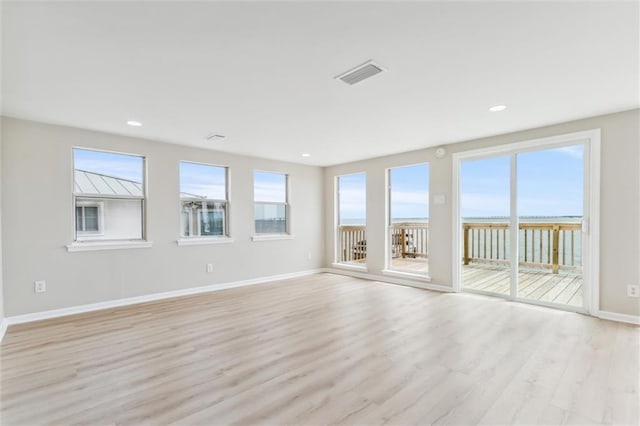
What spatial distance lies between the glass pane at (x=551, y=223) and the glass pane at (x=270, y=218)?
13.5ft

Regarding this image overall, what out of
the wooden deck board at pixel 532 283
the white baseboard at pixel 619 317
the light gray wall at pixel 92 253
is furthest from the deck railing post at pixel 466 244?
the light gray wall at pixel 92 253

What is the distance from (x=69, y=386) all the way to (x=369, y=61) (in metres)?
3.21

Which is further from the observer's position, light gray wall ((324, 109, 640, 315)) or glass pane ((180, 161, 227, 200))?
glass pane ((180, 161, 227, 200))

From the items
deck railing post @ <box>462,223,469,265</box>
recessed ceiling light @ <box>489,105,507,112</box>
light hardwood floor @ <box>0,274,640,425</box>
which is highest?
recessed ceiling light @ <box>489,105,507,112</box>

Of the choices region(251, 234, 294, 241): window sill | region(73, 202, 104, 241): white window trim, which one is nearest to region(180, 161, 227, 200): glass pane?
region(251, 234, 294, 241): window sill

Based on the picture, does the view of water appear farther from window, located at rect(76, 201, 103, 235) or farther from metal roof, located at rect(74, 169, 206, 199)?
window, located at rect(76, 201, 103, 235)

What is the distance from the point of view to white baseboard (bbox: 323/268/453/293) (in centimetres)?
493

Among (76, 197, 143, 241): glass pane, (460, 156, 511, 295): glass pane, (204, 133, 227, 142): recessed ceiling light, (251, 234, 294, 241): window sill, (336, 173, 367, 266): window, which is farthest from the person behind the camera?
(336, 173, 367, 266): window

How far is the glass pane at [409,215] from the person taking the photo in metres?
5.39

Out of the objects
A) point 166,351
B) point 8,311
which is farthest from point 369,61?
point 8,311

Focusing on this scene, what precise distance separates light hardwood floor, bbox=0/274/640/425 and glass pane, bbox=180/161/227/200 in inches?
76.6

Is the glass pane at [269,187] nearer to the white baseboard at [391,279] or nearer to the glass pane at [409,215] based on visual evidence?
the white baseboard at [391,279]

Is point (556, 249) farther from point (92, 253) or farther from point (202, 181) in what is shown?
point (92, 253)

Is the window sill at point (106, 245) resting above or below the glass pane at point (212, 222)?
below
